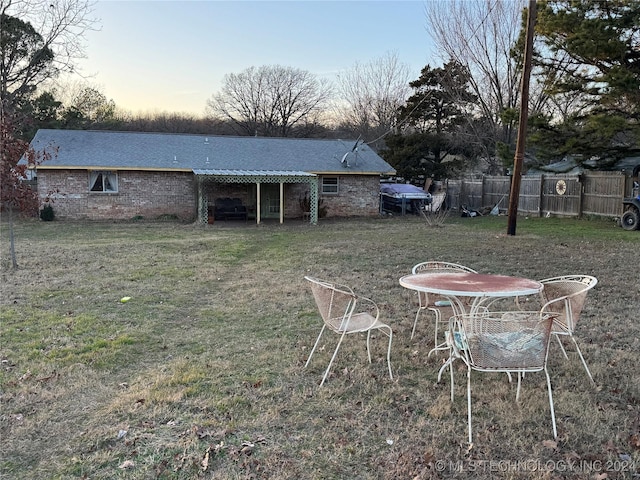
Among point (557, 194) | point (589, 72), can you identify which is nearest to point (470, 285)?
point (589, 72)

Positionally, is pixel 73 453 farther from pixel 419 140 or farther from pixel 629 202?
pixel 419 140

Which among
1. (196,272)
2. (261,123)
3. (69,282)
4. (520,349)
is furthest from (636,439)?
(261,123)

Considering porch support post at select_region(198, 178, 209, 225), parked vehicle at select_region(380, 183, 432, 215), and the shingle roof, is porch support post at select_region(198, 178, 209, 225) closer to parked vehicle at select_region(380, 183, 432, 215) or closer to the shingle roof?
the shingle roof

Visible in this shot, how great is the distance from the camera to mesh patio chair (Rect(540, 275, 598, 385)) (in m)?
3.57

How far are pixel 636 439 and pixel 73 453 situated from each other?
3.42 metres

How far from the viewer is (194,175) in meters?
18.9

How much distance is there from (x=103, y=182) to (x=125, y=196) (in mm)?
1036

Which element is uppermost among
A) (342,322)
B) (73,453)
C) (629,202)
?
(629,202)

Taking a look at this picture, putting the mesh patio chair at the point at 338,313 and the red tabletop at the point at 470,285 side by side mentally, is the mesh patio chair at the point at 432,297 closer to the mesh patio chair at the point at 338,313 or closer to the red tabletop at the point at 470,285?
the red tabletop at the point at 470,285

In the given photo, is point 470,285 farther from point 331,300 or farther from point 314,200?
point 314,200

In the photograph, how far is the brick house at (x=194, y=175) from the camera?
59.6 feet

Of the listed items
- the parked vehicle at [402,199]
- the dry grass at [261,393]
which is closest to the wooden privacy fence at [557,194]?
the parked vehicle at [402,199]

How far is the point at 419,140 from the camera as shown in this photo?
86.3 ft

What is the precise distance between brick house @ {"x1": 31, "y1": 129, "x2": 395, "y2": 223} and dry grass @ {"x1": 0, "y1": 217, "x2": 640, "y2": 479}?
11.4m
